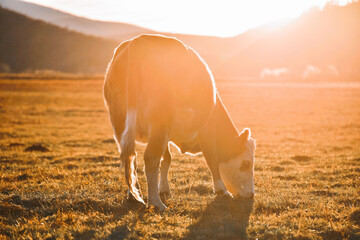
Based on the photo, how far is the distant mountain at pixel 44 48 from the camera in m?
87.5

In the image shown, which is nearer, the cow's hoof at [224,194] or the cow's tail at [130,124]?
the cow's tail at [130,124]

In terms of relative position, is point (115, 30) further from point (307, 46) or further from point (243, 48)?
point (307, 46)

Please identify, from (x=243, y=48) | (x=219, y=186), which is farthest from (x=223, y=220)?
(x=243, y=48)

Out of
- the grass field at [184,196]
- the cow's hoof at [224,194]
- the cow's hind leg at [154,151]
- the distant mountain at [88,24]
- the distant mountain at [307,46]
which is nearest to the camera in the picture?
the grass field at [184,196]

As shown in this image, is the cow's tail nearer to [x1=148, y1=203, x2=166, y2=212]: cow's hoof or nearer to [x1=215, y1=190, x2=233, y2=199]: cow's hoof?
[x1=148, y1=203, x2=166, y2=212]: cow's hoof

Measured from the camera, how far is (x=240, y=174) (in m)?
5.70

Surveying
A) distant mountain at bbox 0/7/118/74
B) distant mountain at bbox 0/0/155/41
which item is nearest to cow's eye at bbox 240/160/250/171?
distant mountain at bbox 0/7/118/74

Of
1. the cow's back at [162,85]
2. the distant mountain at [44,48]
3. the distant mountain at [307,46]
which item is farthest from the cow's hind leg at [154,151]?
the distant mountain at [307,46]

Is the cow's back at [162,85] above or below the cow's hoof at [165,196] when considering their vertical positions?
above

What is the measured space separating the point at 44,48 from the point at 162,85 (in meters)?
97.4

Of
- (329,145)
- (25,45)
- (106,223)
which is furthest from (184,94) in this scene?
(25,45)

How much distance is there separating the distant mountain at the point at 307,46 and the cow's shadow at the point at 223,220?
10181 cm

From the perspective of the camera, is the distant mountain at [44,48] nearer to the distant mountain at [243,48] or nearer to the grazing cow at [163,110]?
the distant mountain at [243,48]

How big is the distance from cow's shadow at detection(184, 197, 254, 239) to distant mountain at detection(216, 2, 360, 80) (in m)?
102
